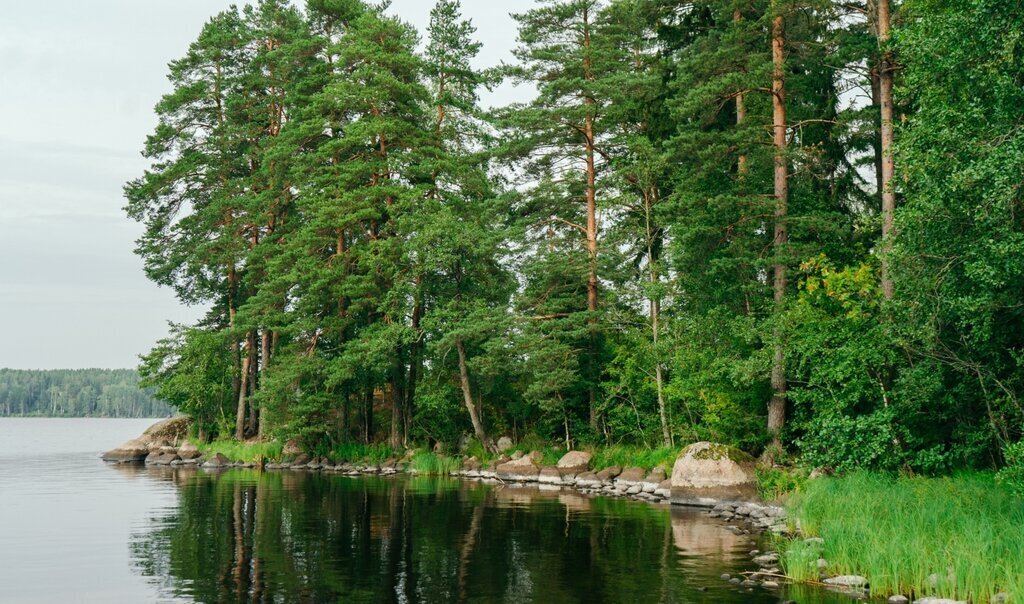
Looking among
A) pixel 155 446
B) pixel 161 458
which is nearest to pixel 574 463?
pixel 161 458

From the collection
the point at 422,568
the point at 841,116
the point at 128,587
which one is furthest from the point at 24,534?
the point at 841,116

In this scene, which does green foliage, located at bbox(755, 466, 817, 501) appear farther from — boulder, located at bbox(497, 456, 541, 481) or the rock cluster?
the rock cluster

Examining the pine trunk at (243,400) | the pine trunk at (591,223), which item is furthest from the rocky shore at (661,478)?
the pine trunk at (591,223)

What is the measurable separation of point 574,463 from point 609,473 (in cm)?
280

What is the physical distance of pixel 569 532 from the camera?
19.1 m

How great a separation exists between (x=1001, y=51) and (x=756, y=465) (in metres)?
14.7

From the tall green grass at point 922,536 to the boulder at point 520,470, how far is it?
17.6 meters

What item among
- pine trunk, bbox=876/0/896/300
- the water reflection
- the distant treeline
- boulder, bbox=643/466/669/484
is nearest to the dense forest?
pine trunk, bbox=876/0/896/300

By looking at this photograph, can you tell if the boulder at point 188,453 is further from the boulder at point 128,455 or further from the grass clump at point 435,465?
the grass clump at point 435,465

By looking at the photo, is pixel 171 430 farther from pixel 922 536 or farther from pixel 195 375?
pixel 922 536

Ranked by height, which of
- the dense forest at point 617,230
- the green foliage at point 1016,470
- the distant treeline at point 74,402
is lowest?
the distant treeline at point 74,402

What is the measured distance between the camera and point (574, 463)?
1299 inches

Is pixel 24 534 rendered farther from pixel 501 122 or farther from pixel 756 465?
pixel 501 122

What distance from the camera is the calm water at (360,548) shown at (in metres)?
12.8
